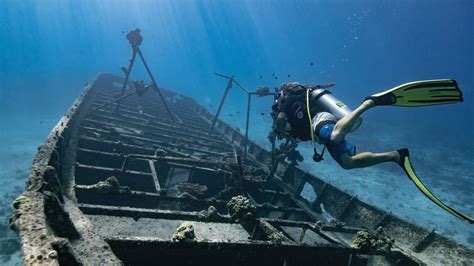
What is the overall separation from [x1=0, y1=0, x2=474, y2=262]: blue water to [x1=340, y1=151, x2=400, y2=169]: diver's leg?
12.4 m

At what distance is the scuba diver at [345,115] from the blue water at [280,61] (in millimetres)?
11820

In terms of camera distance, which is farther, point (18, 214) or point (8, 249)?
Answer: point (8, 249)

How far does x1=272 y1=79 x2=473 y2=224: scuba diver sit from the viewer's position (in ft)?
15.6

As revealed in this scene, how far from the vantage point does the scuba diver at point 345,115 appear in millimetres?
4758

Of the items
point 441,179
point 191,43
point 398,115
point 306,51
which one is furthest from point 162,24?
point 441,179

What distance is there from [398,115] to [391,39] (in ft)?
209

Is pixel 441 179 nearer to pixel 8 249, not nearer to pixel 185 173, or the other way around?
pixel 185 173

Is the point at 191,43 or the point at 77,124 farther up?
the point at 191,43

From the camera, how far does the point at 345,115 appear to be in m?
5.09

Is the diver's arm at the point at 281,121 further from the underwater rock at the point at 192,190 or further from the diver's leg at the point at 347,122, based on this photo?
the underwater rock at the point at 192,190

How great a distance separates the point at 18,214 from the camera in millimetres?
2539

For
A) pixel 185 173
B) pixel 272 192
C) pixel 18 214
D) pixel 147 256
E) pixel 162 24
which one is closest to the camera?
pixel 18 214

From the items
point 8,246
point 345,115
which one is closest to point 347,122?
point 345,115

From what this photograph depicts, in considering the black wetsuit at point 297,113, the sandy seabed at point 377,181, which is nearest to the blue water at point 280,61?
the sandy seabed at point 377,181
